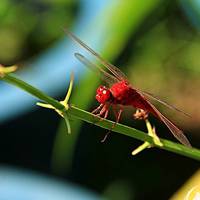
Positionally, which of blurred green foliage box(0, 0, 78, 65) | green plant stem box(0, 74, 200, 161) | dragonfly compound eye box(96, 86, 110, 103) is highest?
blurred green foliage box(0, 0, 78, 65)

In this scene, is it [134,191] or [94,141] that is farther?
[94,141]

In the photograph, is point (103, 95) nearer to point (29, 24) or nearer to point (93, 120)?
point (93, 120)

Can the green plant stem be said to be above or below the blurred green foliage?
below

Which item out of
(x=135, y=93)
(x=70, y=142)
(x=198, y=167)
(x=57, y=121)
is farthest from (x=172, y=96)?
(x=135, y=93)

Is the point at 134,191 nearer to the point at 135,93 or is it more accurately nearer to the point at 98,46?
the point at 98,46

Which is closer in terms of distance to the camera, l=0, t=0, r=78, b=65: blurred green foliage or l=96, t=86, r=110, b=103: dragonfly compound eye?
l=96, t=86, r=110, b=103: dragonfly compound eye

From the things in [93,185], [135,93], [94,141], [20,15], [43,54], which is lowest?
[135,93]

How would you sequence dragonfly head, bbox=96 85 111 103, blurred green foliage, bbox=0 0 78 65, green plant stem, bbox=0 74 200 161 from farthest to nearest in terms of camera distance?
blurred green foliage, bbox=0 0 78 65 → dragonfly head, bbox=96 85 111 103 → green plant stem, bbox=0 74 200 161

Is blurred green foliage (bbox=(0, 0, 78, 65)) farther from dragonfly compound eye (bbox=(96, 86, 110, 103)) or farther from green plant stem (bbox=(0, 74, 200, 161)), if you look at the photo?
green plant stem (bbox=(0, 74, 200, 161))

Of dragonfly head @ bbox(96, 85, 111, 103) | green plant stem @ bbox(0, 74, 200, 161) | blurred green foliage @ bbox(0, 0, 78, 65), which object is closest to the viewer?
green plant stem @ bbox(0, 74, 200, 161)

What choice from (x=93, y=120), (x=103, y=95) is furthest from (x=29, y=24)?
(x=93, y=120)

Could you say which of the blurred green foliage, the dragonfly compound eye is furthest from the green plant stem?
the blurred green foliage
